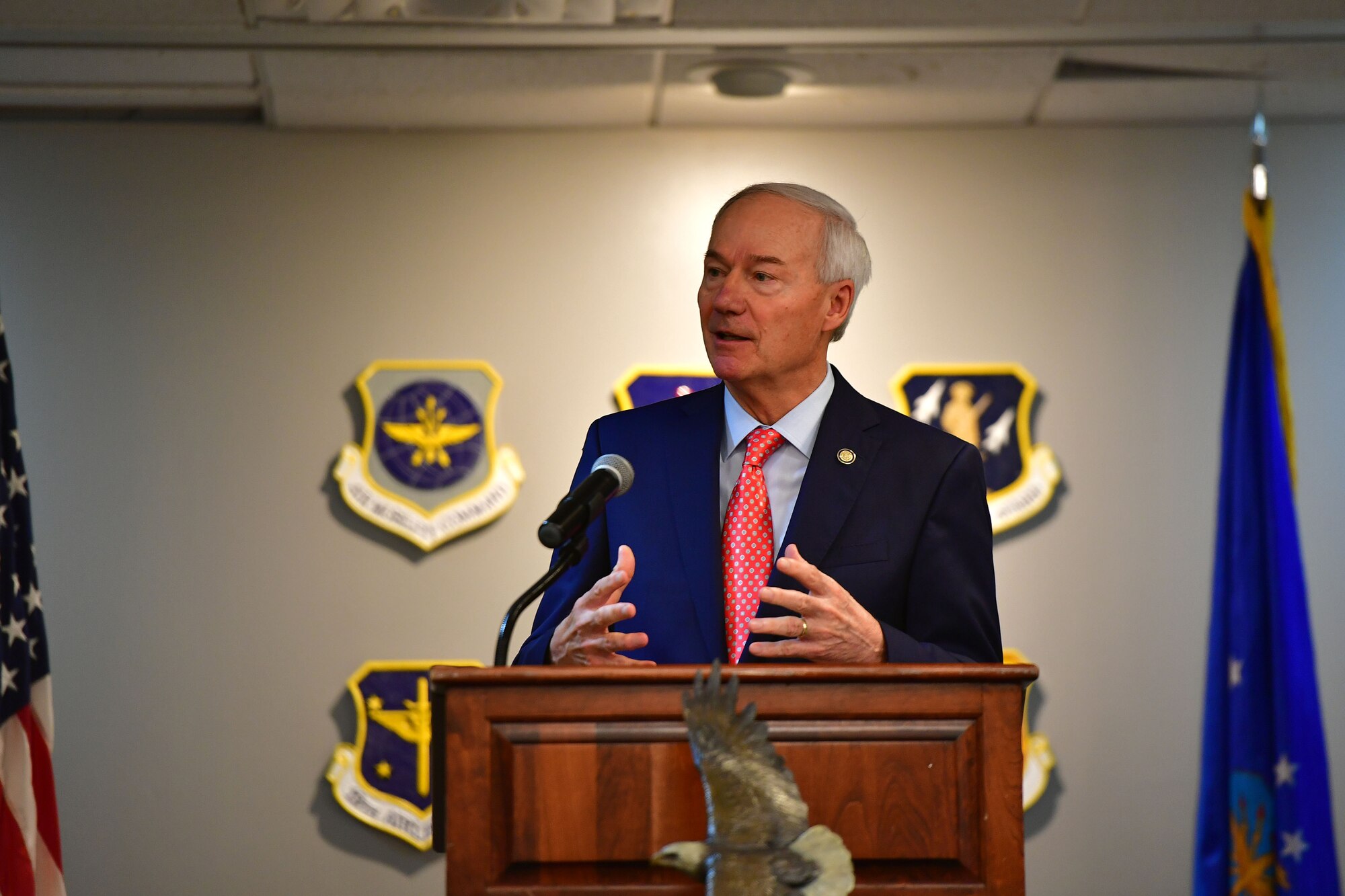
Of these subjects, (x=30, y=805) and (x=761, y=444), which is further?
(x=30, y=805)

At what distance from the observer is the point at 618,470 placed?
173cm

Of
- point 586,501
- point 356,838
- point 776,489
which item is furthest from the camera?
point 356,838

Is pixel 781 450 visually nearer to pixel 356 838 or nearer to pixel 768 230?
pixel 768 230

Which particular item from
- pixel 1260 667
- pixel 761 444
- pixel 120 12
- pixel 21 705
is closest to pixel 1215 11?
pixel 1260 667

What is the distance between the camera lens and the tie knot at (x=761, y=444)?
2223 mm

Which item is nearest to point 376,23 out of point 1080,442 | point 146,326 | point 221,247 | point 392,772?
point 221,247

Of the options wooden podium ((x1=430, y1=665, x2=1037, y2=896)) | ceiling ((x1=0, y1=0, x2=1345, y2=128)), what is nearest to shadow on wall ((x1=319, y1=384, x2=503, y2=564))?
ceiling ((x1=0, y1=0, x2=1345, y2=128))

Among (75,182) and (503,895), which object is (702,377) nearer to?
(75,182)

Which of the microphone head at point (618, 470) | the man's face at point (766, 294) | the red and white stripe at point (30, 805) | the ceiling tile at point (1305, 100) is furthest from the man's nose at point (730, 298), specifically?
the ceiling tile at point (1305, 100)

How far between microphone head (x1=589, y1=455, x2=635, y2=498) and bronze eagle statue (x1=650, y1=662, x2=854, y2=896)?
378 millimetres

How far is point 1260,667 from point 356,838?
2.57 metres

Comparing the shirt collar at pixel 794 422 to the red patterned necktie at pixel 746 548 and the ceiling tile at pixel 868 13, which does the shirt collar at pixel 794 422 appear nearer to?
the red patterned necktie at pixel 746 548

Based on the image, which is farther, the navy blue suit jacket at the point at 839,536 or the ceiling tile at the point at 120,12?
the ceiling tile at the point at 120,12

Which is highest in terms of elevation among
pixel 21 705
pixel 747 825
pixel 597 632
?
pixel 597 632
